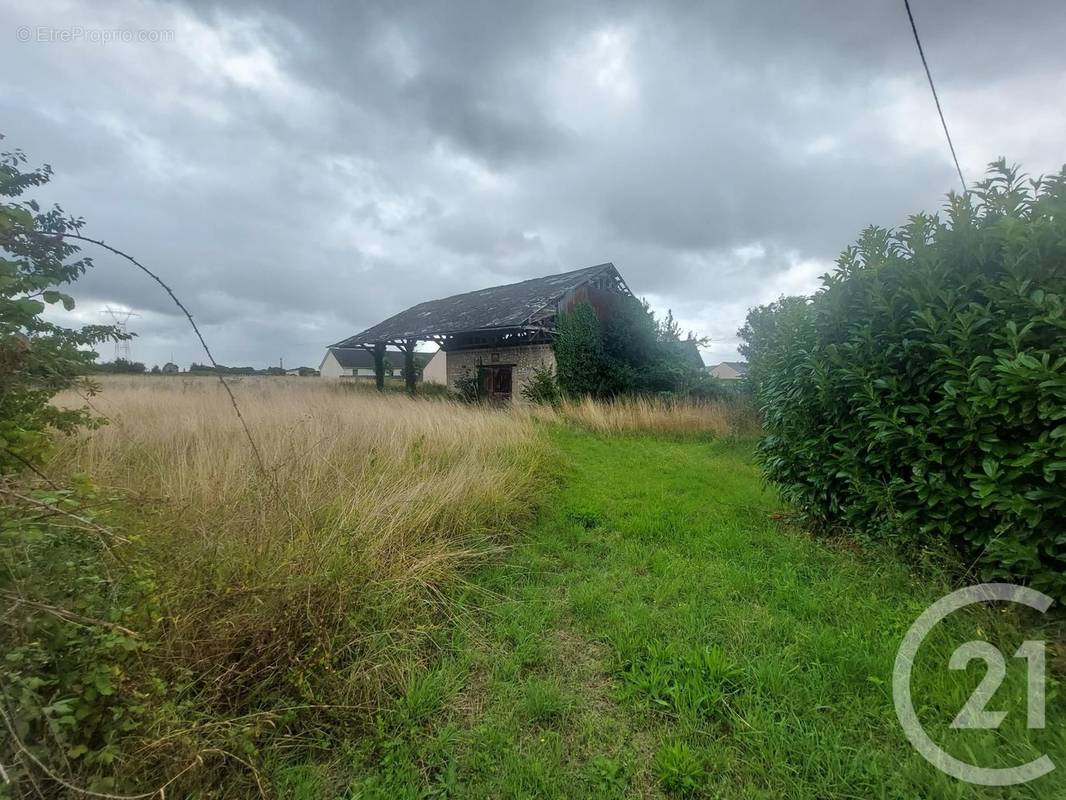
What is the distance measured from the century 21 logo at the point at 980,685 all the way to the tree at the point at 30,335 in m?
3.40

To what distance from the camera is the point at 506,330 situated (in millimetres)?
15234

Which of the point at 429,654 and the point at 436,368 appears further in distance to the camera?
the point at 436,368

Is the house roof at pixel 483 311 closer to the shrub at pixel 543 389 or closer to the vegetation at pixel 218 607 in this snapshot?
the shrub at pixel 543 389

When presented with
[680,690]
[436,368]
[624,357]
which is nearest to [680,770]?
[680,690]

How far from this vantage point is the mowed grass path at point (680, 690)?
1.49 meters

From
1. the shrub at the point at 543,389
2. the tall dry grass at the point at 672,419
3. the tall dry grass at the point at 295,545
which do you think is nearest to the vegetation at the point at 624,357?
the shrub at the point at 543,389

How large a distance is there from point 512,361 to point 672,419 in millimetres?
7157

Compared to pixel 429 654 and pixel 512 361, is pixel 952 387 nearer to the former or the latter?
pixel 429 654

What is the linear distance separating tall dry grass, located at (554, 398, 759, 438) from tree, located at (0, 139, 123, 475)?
28.7 ft

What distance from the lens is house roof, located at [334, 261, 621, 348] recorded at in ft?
48.3

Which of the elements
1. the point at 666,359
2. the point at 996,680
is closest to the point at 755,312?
the point at 666,359

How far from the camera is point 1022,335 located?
2195 mm

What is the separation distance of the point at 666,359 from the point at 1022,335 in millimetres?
13033

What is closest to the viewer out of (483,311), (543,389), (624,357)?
(543,389)
